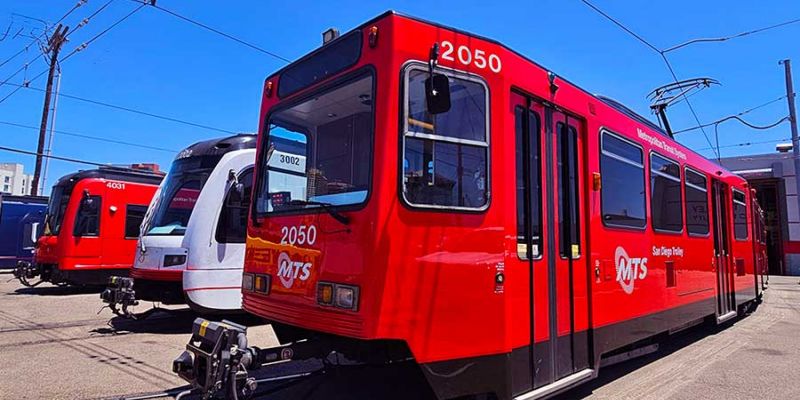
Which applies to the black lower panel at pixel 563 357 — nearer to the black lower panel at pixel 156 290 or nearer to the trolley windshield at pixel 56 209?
the black lower panel at pixel 156 290

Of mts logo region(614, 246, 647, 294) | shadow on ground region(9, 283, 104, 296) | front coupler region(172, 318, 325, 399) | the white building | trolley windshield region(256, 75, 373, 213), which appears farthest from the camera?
the white building

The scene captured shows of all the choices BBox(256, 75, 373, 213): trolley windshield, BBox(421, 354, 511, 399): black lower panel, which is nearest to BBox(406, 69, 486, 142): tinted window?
BBox(256, 75, 373, 213): trolley windshield

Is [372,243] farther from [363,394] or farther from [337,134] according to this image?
[363,394]

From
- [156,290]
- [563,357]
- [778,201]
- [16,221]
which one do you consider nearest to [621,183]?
[563,357]

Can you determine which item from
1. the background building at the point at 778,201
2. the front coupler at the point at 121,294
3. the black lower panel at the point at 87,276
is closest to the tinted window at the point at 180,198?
the front coupler at the point at 121,294

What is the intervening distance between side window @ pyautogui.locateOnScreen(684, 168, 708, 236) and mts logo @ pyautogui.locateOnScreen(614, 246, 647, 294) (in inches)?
78.3

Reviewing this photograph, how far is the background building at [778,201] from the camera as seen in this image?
23.9 meters

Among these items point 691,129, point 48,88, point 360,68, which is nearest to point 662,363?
point 360,68

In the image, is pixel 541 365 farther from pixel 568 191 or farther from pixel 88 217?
pixel 88 217

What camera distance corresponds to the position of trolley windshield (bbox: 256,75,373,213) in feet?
11.8

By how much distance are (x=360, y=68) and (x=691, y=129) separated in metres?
19.9

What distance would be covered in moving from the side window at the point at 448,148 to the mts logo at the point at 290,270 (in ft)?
3.17

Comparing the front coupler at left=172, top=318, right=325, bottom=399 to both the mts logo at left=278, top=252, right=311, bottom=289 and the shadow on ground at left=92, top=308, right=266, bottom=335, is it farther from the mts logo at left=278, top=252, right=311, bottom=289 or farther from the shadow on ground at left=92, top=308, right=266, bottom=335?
the shadow on ground at left=92, top=308, right=266, bottom=335

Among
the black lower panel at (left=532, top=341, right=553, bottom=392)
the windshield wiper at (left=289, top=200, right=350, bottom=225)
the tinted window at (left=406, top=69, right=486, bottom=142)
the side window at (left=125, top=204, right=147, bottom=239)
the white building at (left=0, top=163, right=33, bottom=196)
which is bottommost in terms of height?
the black lower panel at (left=532, top=341, right=553, bottom=392)
